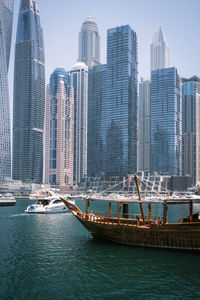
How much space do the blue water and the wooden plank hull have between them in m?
0.99

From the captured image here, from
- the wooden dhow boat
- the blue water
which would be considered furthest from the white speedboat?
the wooden dhow boat

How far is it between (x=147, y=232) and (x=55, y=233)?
56.0 feet

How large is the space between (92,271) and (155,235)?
31.4ft

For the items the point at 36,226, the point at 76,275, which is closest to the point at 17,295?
the point at 76,275

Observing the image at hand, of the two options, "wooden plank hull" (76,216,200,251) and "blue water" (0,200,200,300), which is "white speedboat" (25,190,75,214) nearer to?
"blue water" (0,200,200,300)

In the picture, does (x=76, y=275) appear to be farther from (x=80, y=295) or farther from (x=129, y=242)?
(x=129, y=242)

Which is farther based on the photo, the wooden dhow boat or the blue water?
the wooden dhow boat

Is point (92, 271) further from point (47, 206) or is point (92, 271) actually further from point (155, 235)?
point (47, 206)

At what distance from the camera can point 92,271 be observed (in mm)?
28609

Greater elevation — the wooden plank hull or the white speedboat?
the wooden plank hull

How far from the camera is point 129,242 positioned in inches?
1478

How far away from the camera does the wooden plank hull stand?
111 ft

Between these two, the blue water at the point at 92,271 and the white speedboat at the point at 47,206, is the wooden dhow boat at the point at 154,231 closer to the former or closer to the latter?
the blue water at the point at 92,271

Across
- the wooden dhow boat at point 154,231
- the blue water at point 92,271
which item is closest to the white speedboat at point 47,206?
the blue water at point 92,271
